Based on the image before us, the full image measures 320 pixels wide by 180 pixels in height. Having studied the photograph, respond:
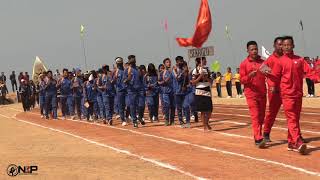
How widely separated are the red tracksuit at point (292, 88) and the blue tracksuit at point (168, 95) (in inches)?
293

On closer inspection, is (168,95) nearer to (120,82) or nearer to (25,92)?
(120,82)

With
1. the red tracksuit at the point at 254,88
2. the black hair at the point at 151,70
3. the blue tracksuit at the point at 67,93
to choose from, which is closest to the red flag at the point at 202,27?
the black hair at the point at 151,70

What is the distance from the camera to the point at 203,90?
49.8 ft

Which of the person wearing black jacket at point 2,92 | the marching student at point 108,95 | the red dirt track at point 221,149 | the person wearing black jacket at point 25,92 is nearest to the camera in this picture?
the red dirt track at point 221,149

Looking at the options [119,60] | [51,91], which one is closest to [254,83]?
[119,60]

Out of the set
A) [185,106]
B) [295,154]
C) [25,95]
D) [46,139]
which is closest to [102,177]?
[295,154]

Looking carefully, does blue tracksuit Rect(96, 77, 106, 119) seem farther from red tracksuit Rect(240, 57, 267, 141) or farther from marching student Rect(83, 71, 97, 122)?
red tracksuit Rect(240, 57, 267, 141)

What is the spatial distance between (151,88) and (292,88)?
9.49 m

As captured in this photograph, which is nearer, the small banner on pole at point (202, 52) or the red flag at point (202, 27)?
the small banner on pole at point (202, 52)

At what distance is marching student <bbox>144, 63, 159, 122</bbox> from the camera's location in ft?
64.4

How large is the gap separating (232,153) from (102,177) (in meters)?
3.03

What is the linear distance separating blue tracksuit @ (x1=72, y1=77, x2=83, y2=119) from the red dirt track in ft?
23.0

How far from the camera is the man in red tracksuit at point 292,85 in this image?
1053 centimetres

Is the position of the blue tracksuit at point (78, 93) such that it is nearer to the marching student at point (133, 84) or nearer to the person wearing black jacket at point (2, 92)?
the marching student at point (133, 84)
